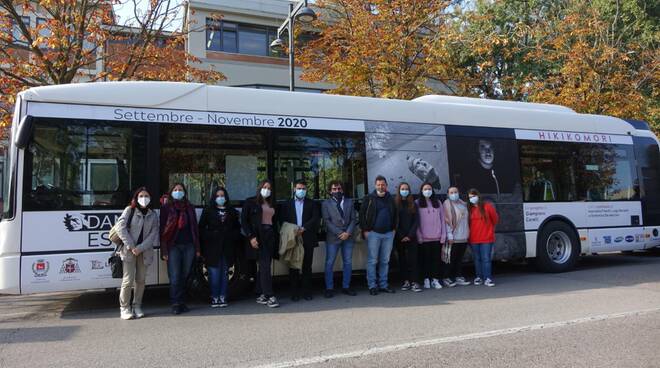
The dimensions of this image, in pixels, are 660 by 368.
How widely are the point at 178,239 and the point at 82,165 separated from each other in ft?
5.32

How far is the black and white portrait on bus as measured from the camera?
8234 mm

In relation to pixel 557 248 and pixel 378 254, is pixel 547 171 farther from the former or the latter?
pixel 378 254

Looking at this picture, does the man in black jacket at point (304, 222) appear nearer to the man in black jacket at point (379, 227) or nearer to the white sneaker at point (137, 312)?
the man in black jacket at point (379, 227)

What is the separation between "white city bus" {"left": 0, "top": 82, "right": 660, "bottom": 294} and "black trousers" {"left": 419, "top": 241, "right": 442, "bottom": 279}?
1077 mm

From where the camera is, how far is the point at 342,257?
25.7 ft

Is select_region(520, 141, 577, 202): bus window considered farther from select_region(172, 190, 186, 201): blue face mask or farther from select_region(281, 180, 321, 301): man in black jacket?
select_region(172, 190, 186, 201): blue face mask

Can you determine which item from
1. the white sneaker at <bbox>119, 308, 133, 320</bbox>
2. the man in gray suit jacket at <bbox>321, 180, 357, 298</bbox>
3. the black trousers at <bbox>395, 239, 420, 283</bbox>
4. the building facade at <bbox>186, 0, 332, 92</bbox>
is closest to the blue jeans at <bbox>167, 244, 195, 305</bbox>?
the white sneaker at <bbox>119, 308, 133, 320</bbox>

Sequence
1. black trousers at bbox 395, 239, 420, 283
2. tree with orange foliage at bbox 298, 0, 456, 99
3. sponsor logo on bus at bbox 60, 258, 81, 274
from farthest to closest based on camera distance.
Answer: tree with orange foliage at bbox 298, 0, 456, 99
black trousers at bbox 395, 239, 420, 283
sponsor logo on bus at bbox 60, 258, 81, 274

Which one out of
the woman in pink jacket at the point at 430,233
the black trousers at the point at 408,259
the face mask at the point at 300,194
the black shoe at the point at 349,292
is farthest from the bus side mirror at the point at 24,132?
the woman in pink jacket at the point at 430,233

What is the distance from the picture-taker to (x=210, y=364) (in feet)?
14.8

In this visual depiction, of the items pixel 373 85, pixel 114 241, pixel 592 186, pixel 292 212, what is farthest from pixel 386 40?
pixel 114 241

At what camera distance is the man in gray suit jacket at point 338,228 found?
7453mm

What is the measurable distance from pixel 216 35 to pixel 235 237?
60.9ft

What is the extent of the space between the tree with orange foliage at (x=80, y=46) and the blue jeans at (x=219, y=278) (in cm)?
571
